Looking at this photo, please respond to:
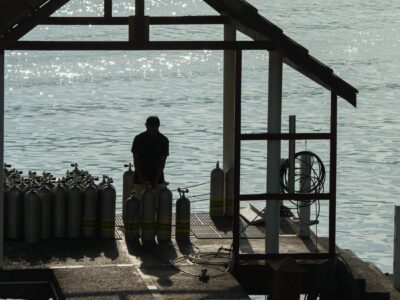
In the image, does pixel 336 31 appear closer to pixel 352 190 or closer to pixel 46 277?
pixel 352 190

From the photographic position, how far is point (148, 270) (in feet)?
58.9

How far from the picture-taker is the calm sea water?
4231 centimetres

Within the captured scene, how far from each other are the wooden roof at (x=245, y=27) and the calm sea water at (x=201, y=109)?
1387 centimetres

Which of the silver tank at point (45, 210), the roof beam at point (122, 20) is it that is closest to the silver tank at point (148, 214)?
the silver tank at point (45, 210)

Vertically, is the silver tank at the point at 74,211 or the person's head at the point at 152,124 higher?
the person's head at the point at 152,124

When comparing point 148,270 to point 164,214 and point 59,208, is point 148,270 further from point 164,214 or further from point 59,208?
point 59,208

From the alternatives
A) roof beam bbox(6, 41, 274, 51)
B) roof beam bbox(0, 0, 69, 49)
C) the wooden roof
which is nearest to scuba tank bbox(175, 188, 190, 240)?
the wooden roof

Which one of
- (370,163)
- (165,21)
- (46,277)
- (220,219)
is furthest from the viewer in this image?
(370,163)

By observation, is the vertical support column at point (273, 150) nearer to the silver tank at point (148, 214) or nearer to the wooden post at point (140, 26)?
the wooden post at point (140, 26)

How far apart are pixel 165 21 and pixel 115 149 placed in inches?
1044

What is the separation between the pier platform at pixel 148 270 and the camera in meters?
17.0

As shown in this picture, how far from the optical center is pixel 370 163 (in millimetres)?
46094

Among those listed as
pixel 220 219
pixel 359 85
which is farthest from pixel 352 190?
pixel 220 219

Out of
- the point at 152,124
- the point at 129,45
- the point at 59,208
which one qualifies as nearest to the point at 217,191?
the point at 152,124
